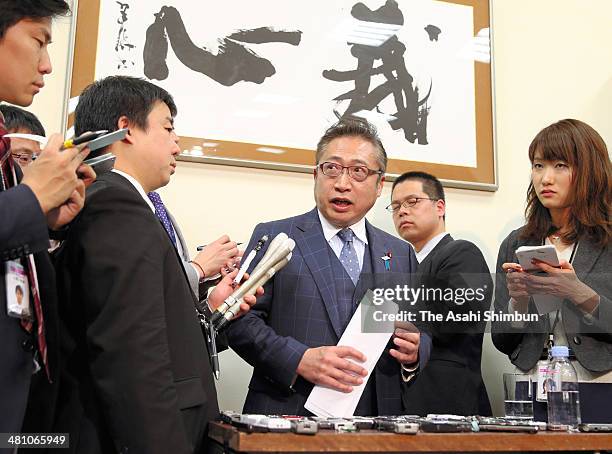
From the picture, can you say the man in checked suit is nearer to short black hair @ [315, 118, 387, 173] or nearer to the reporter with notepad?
short black hair @ [315, 118, 387, 173]

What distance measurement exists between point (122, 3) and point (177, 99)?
0.40 metres

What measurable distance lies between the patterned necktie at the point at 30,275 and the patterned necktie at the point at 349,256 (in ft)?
2.97

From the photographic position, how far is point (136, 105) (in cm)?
156

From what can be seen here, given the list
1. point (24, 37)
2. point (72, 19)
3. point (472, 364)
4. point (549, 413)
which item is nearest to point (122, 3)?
point (72, 19)

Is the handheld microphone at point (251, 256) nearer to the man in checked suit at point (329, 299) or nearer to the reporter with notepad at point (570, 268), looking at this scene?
the man in checked suit at point (329, 299)

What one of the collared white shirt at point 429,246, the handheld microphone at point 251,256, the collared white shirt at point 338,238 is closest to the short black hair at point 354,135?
the collared white shirt at point 338,238

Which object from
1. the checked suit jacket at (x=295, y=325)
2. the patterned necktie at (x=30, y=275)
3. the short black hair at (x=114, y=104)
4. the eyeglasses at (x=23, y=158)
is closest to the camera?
the patterned necktie at (x=30, y=275)

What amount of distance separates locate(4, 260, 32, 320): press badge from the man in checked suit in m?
0.67

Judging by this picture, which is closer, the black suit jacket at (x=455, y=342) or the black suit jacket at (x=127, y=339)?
the black suit jacket at (x=127, y=339)

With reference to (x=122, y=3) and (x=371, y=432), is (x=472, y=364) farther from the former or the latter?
(x=122, y=3)

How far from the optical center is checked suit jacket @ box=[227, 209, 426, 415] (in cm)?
167

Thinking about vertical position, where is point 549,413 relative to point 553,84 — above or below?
below

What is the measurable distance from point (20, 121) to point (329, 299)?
3.55 feet

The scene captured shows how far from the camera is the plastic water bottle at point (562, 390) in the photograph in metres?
1.61
